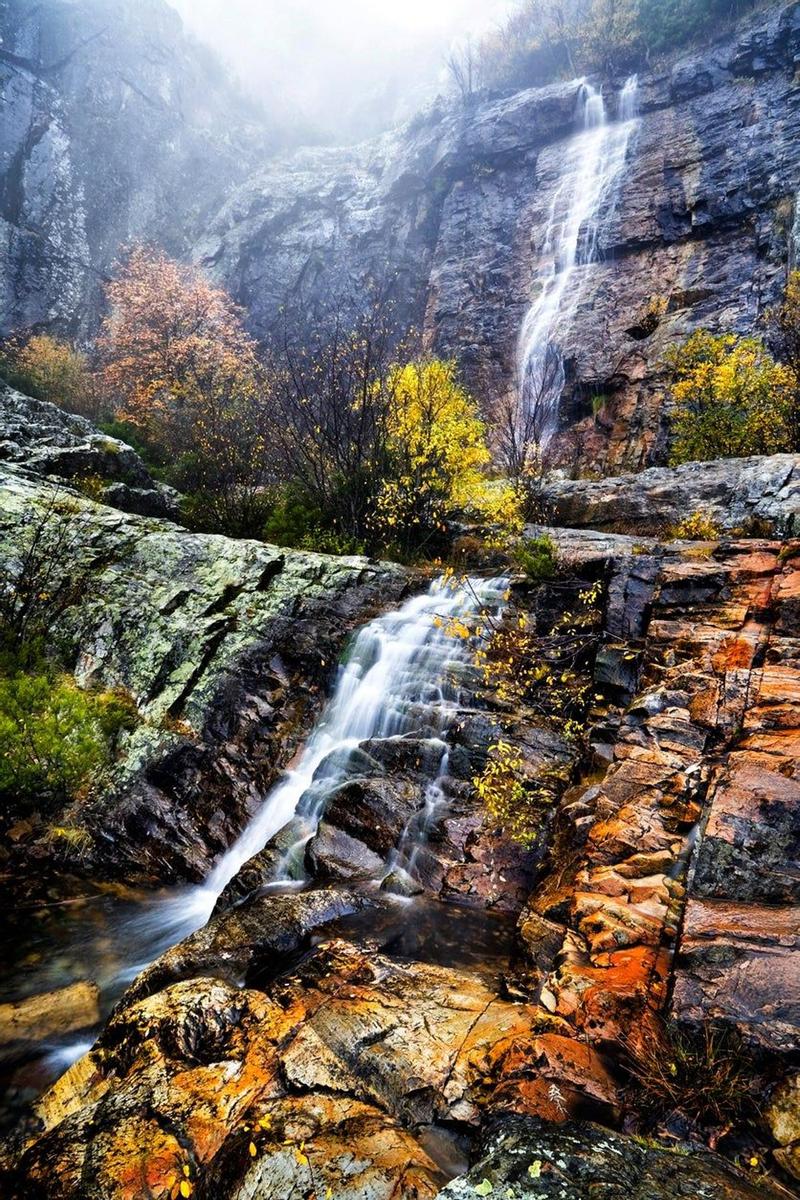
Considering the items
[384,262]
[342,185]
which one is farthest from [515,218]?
[342,185]

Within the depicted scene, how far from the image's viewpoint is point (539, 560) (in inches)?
370

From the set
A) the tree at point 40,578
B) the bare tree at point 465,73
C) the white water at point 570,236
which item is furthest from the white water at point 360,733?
the bare tree at point 465,73

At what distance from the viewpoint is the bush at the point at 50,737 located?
715cm

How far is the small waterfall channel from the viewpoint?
574 cm

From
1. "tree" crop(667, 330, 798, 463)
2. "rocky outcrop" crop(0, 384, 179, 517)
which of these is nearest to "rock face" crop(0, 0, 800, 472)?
"tree" crop(667, 330, 798, 463)

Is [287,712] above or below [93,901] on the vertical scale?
above

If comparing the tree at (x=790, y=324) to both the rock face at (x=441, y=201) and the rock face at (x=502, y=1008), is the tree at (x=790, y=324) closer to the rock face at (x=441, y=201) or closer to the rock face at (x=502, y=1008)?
the rock face at (x=441, y=201)

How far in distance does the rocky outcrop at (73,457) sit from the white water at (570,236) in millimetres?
14971

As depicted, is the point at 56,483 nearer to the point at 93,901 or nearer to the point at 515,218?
the point at 93,901

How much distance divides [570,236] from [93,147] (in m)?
32.2

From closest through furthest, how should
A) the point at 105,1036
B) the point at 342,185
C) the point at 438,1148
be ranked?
the point at 438,1148 < the point at 105,1036 < the point at 342,185

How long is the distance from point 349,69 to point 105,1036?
76.2m

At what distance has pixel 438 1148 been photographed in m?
2.80

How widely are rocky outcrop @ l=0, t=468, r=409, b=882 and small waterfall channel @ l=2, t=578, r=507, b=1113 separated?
42 cm
